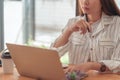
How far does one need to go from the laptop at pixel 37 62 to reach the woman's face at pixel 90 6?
2.46 feet

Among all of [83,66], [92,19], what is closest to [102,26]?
[92,19]

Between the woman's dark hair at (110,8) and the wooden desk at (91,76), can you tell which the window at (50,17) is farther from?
the wooden desk at (91,76)

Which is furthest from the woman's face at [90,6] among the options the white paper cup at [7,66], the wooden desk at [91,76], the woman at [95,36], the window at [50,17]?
the window at [50,17]

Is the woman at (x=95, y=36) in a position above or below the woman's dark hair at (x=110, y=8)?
below

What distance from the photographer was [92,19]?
2.15 metres

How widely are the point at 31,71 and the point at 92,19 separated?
88 cm

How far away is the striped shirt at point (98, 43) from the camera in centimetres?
198

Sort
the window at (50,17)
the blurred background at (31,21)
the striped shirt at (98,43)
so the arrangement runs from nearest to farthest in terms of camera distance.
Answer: the striped shirt at (98,43) < the window at (50,17) < the blurred background at (31,21)

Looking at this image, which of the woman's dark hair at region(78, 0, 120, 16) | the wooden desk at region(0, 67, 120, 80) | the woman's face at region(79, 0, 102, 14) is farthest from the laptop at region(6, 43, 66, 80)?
the woman's dark hair at region(78, 0, 120, 16)

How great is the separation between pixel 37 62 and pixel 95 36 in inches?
31.1

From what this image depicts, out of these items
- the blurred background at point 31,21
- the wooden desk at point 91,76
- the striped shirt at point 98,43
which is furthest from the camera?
the blurred background at point 31,21

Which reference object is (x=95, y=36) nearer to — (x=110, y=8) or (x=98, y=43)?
(x=98, y=43)

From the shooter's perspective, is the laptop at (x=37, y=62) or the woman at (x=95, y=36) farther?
the woman at (x=95, y=36)

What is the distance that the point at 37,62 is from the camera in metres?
1.38
